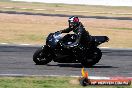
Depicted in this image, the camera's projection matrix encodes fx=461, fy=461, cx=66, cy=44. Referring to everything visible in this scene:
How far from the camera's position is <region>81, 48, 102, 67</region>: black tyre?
56.5 feet

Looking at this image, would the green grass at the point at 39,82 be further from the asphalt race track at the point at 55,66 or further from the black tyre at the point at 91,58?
the black tyre at the point at 91,58

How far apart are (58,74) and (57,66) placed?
2.09 meters

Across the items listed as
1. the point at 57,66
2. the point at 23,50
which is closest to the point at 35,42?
the point at 23,50

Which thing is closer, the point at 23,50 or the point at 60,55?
the point at 60,55

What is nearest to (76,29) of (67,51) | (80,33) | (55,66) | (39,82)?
(80,33)

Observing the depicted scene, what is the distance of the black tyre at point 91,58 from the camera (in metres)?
17.2

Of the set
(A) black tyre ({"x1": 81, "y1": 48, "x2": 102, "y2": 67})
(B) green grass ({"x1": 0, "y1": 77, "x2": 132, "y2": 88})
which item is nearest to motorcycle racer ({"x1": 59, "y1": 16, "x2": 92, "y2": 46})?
(A) black tyre ({"x1": 81, "y1": 48, "x2": 102, "y2": 67})

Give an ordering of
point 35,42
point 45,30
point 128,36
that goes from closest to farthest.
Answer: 1. point 35,42
2. point 128,36
3. point 45,30

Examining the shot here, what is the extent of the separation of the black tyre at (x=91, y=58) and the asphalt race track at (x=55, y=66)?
23cm

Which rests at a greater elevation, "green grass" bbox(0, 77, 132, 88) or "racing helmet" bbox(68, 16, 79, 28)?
"racing helmet" bbox(68, 16, 79, 28)

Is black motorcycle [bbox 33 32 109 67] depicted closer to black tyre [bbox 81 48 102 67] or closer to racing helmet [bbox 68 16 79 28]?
black tyre [bbox 81 48 102 67]

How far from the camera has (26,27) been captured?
36.7m

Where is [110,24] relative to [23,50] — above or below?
below

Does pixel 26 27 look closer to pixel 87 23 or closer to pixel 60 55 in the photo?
pixel 87 23
